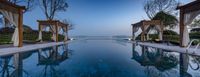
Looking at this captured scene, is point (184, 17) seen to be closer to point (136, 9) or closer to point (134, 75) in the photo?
point (134, 75)

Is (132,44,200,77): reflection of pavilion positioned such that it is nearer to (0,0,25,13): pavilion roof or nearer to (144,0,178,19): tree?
(0,0,25,13): pavilion roof

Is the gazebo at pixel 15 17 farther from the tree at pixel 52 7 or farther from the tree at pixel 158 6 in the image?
the tree at pixel 158 6

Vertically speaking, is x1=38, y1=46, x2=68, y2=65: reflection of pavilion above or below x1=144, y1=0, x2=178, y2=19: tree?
below

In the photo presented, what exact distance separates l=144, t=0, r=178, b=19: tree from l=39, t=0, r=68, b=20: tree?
10.8 metres

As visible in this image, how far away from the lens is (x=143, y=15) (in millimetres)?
29844

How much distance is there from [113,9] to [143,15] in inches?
200

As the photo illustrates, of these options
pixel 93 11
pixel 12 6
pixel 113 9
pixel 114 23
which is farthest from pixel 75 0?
pixel 12 6

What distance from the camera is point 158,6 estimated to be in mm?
29125

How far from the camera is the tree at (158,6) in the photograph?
28.5 metres

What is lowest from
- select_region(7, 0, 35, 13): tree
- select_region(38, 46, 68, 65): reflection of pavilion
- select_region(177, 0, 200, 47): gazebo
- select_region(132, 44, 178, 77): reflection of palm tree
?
select_region(132, 44, 178, 77): reflection of palm tree

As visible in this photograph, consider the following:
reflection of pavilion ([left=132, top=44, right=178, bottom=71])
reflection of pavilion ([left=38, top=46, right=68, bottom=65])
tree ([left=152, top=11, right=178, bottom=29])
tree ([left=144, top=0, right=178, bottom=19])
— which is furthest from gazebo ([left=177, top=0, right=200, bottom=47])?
tree ([left=144, top=0, right=178, bottom=19])

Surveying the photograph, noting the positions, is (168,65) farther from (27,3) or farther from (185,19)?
(27,3)

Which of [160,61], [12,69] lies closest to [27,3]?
[160,61]

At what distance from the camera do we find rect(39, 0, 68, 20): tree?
2784 cm
